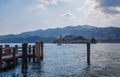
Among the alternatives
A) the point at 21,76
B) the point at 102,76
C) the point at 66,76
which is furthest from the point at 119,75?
the point at 21,76

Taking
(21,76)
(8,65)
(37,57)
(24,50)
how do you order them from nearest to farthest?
(21,76)
(24,50)
(8,65)
(37,57)

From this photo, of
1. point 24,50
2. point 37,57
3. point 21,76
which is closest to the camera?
point 21,76

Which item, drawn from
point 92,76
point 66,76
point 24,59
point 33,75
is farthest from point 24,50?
point 92,76

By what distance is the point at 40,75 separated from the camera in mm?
36188

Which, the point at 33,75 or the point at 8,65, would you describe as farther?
the point at 8,65

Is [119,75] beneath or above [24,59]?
beneath

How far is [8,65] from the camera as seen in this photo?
43.9m

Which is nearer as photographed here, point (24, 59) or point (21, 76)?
point (21, 76)

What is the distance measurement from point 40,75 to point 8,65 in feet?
31.8

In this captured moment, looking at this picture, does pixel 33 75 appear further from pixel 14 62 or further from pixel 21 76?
pixel 14 62

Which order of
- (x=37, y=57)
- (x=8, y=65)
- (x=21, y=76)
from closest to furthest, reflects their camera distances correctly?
1. (x=21, y=76)
2. (x=8, y=65)
3. (x=37, y=57)

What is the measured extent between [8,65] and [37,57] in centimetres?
769

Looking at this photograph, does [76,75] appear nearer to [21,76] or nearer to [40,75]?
[40,75]

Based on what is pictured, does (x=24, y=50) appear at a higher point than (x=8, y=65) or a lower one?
higher
